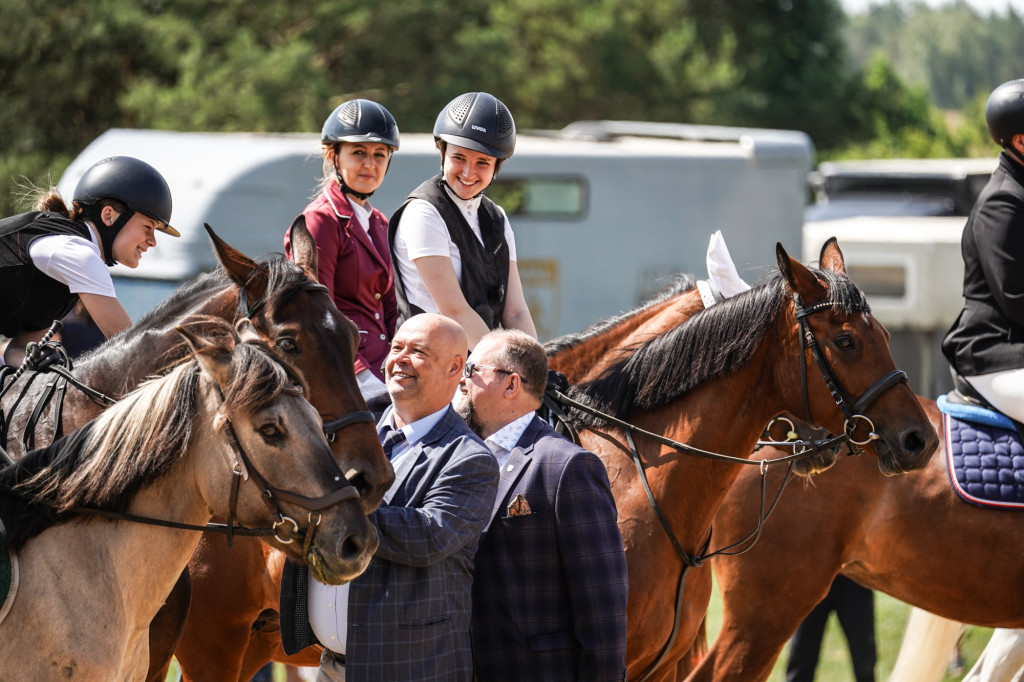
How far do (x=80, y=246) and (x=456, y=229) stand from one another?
142cm

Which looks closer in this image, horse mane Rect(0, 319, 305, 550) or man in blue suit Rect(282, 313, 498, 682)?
horse mane Rect(0, 319, 305, 550)

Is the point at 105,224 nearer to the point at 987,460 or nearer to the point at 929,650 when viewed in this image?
the point at 987,460

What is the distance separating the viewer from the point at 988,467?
5621 millimetres

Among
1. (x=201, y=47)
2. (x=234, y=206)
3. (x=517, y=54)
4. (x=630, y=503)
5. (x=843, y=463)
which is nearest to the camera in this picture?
(x=630, y=503)

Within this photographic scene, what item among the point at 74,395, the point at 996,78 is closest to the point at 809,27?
the point at 74,395

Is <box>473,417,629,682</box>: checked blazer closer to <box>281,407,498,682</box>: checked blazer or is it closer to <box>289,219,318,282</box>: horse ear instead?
<box>281,407,498,682</box>: checked blazer

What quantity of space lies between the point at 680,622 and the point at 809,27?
3073 cm

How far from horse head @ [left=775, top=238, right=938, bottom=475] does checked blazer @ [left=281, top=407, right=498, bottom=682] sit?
1.73 m

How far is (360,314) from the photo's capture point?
4695mm

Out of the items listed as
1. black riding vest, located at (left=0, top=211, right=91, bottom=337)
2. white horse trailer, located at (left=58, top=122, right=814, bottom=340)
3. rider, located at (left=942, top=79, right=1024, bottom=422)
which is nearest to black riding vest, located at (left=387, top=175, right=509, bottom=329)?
black riding vest, located at (left=0, top=211, right=91, bottom=337)

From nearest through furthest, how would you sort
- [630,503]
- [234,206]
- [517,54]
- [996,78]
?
[630,503] → [234,206] → [517,54] → [996,78]

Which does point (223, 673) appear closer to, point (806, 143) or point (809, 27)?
point (806, 143)

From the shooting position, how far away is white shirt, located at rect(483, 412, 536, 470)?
3697 millimetres

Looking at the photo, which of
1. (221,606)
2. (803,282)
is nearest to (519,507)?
(221,606)
